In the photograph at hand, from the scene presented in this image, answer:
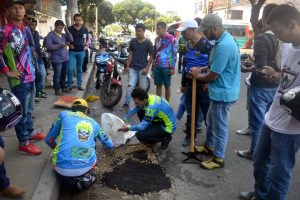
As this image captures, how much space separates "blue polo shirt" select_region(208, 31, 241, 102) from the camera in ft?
11.9

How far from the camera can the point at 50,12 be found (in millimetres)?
11398

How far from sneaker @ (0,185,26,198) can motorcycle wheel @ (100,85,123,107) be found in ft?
13.1

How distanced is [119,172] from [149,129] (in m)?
0.90

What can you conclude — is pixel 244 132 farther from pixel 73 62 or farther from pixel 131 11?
pixel 131 11

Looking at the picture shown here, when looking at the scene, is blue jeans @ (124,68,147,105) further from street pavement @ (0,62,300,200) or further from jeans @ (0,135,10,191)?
jeans @ (0,135,10,191)

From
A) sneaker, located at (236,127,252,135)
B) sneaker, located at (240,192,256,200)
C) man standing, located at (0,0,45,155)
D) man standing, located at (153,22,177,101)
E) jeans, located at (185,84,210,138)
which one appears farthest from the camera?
man standing, located at (153,22,177,101)

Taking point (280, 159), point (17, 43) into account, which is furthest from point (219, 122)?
point (17, 43)

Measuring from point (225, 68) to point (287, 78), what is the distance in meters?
1.31

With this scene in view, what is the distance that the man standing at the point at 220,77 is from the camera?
11.9 ft

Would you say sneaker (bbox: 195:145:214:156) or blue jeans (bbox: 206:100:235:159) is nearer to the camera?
blue jeans (bbox: 206:100:235:159)

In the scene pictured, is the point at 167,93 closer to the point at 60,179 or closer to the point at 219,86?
the point at 219,86

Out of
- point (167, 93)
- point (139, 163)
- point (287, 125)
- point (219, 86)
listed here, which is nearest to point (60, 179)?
point (139, 163)

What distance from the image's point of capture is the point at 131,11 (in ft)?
208

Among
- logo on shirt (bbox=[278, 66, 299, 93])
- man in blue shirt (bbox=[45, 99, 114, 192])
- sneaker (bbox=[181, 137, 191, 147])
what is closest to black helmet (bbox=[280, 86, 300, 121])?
logo on shirt (bbox=[278, 66, 299, 93])
